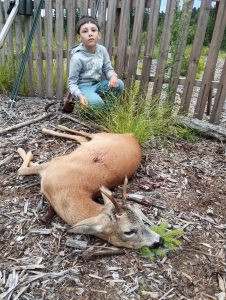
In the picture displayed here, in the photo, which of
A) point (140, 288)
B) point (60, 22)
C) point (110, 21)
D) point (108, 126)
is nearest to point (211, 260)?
point (140, 288)

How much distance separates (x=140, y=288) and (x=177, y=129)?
2868mm

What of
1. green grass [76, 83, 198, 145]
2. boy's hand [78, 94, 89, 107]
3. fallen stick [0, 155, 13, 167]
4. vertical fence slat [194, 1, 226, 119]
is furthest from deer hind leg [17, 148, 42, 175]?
vertical fence slat [194, 1, 226, 119]

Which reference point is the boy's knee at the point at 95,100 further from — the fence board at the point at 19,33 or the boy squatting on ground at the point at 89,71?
the fence board at the point at 19,33

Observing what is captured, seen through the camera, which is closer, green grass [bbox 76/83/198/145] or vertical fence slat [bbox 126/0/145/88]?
green grass [bbox 76/83/198/145]

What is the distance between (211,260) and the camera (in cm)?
295

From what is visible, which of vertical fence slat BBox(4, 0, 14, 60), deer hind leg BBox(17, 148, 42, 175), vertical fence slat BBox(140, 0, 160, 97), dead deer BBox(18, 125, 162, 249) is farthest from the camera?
vertical fence slat BBox(4, 0, 14, 60)

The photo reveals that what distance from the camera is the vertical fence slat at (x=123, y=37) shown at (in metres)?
5.40

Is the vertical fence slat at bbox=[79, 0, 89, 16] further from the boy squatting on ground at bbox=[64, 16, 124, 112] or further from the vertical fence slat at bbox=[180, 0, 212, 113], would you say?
the vertical fence slat at bbox=[180, 0, 212, 113]

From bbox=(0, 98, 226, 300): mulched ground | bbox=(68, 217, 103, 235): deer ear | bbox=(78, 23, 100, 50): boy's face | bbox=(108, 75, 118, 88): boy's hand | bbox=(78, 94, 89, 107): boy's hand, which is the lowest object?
bbox=(0, 98, 226, 300): mulched ground

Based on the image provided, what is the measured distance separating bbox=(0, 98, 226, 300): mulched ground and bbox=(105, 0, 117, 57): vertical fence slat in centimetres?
209

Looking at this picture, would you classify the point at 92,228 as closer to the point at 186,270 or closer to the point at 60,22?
the point at 186,270

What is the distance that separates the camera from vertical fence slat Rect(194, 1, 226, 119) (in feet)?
16.5

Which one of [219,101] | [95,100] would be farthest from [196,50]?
[95,100]

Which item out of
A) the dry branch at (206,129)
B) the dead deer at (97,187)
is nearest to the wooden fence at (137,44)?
the dry branch at (206,129)
